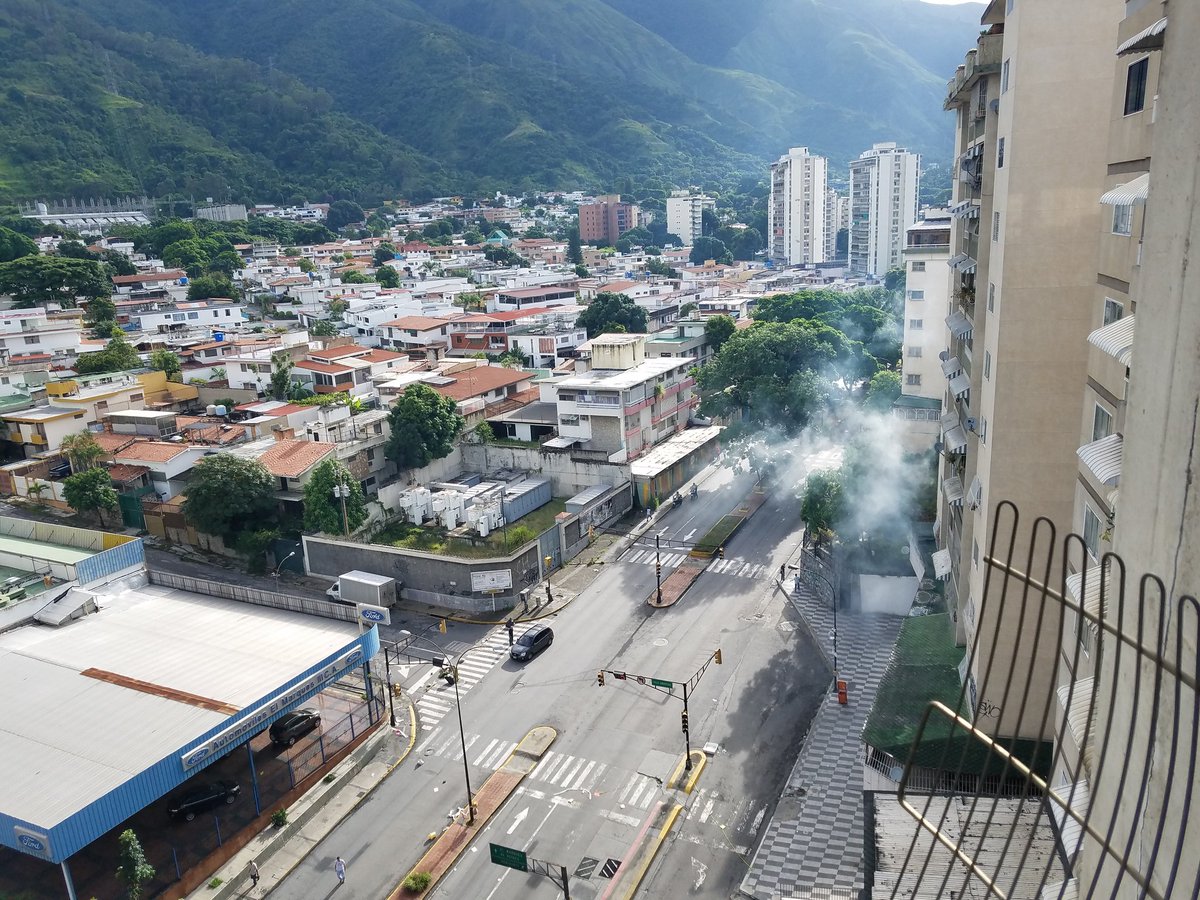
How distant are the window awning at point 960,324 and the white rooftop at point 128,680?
17.5 metres

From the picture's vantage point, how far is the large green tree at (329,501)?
111ft

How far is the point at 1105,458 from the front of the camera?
34.7ft

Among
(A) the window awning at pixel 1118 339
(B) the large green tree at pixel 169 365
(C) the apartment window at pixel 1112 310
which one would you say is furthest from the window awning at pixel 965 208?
(B) the large green tree at pixel 169 365

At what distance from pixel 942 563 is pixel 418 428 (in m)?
23.6

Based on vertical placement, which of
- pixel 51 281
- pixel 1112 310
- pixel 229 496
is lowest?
pixel 229 496

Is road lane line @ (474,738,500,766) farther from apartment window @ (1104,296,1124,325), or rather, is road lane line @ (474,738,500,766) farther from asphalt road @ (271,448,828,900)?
apartment window @ (1104,296,1124,325)

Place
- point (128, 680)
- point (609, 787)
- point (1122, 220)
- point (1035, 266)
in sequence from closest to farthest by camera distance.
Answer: point (1122, 220)
point (1035, 266)
point (609, 787)
point (128, 680)

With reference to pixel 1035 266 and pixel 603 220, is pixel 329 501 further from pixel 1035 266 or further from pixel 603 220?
pixel 603 220

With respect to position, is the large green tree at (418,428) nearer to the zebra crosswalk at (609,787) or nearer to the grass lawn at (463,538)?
the grass lawn at (463,538)

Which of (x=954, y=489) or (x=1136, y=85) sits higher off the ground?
(x=1136, y=85)

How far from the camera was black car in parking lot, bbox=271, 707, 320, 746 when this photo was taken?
908 inches

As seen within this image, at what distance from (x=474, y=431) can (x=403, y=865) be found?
26007mm

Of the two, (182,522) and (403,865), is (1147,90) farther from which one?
(182,522)

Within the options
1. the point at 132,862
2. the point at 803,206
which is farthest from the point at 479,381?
the point at 803,206
